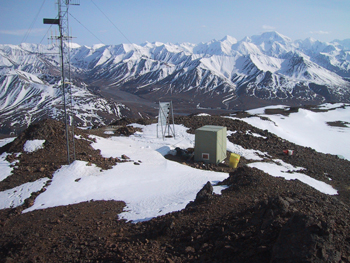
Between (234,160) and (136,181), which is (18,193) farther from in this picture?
(234,160)

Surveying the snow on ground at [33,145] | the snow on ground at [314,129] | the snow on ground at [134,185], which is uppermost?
the snow on ground at [33,145]

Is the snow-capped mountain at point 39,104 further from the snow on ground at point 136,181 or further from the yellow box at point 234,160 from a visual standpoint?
the yellow box at point 234,160

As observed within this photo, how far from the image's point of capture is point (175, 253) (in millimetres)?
6258

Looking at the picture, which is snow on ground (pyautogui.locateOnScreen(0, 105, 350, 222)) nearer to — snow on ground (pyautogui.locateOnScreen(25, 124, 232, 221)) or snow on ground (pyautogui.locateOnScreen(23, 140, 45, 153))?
snow on ground (pyautogui.locateOnScreen(25, 124, 232, 221))

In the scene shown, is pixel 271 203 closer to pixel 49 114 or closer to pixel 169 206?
pixel 169 206

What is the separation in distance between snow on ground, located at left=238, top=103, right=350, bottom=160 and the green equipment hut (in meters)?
16.6

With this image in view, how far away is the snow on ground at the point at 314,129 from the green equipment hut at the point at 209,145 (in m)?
16.6

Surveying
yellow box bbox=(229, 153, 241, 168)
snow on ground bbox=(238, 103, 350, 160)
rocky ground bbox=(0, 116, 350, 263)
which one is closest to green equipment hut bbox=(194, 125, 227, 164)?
yellow box bbox=(229, 153, 241, 168)

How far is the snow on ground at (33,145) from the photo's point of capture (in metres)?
15.7

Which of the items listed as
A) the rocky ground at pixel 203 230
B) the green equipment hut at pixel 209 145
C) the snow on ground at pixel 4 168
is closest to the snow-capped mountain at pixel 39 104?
the snow on ground at pixel 4 168

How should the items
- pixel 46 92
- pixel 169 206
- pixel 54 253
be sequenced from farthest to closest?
pixel 46 92 → pixel 169 206 → pixel 54 253

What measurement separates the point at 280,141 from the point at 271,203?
21203mm

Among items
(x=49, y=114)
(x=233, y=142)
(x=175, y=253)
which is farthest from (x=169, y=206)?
(x=49, y=114)

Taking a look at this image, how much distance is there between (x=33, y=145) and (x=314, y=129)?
1639 inches
